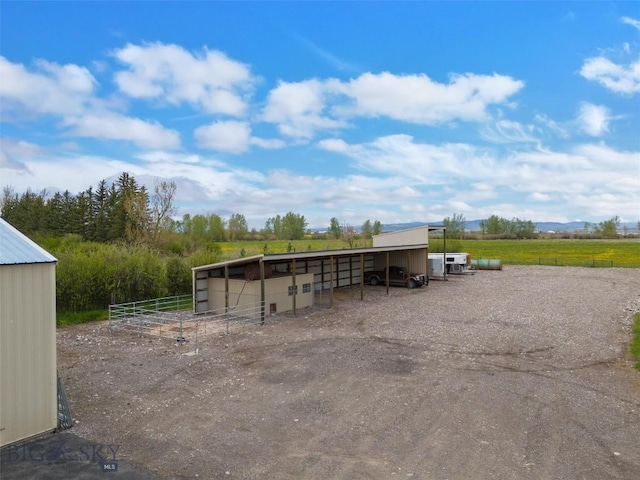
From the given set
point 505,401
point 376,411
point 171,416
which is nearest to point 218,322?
point 171,416

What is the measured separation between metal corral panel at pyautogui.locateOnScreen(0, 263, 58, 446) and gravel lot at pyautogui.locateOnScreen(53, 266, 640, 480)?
34.9 inches

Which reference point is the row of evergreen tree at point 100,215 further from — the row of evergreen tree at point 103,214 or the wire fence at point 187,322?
the wire fence at point 187,322

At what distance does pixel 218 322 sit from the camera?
60.3 feet

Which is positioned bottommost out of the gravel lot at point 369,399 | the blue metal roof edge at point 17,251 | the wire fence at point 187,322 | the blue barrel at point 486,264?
the gravel lot at point 369,399

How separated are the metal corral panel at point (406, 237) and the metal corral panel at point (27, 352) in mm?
24629

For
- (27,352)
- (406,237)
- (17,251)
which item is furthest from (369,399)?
(406,237)

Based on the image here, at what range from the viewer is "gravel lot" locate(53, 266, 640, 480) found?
22.7 ft

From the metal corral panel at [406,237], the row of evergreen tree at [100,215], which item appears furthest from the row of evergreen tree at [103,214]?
the metal corral panel at [406,237]

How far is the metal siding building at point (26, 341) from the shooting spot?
7.45 m

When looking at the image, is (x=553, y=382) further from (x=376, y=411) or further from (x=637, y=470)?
(x=376, y=411)

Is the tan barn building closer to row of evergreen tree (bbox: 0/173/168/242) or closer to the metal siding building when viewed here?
the metal siding building

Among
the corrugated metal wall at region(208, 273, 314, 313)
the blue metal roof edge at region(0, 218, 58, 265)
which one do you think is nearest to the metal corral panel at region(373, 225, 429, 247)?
the corrugated metal wall at region(208, 273, 314, 313)

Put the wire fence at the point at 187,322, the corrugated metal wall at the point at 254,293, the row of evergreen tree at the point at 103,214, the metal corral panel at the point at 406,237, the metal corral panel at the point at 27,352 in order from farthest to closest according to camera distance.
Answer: the row of evergreen tree at the point at 103,214
the metal corral panel at the point at 406,237
the corrugated metal wall at the point at 254,293
the wire fence at the point at 187,322
the metal corral panel at the point at 27,352

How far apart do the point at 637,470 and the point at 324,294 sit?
19.7 m
